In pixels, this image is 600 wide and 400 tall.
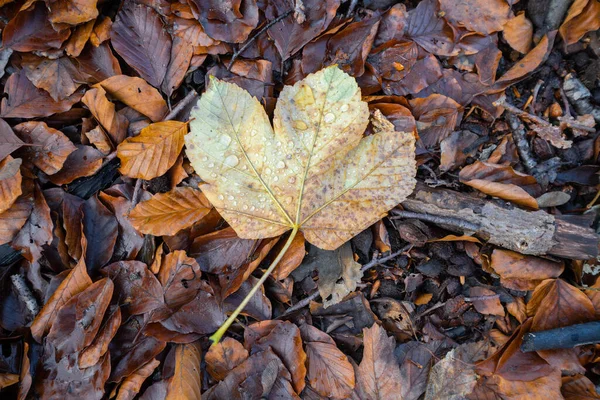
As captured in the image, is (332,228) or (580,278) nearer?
(332,228)

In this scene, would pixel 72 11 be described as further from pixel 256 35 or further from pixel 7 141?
pixel 256 35

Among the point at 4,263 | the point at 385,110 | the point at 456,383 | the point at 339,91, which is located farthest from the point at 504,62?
the point at 4,263

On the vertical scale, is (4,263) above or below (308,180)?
below

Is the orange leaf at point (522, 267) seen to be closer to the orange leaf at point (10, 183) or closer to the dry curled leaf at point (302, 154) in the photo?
the dry curled leaf at point (302, 154)

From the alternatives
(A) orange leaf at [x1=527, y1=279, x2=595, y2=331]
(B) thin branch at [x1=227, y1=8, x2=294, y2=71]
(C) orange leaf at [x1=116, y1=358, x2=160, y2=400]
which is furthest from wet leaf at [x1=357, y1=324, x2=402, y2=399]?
(B) thin branch at [x1=227, y1=8, x2=294, y2=71]

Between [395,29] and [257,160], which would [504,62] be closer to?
[395,29]
